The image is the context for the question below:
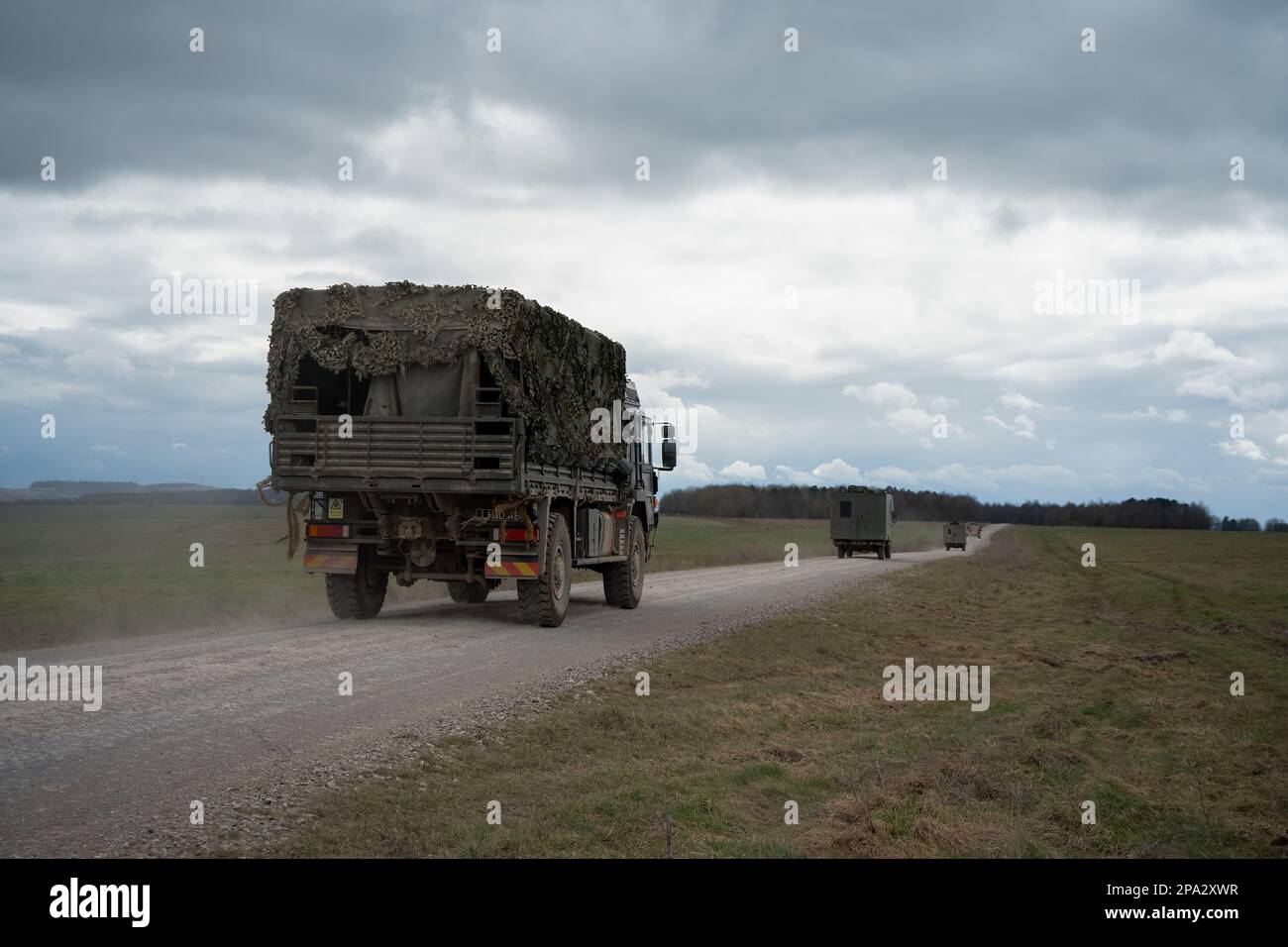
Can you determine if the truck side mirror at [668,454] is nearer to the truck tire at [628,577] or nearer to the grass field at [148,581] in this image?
the truck tire at [628,577]

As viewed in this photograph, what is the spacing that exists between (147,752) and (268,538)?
47.2m

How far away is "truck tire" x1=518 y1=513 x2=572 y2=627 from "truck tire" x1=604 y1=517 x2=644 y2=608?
372cm

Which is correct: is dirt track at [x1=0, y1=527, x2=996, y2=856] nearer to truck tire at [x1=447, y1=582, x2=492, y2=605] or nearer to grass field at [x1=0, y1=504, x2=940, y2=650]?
truck tire at [x1=447, y1=582, x2=492, y2=605]

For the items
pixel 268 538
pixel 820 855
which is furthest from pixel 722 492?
pixel 820 855

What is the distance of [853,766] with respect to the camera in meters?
9.32

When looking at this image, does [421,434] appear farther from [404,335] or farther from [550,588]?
[550,588]

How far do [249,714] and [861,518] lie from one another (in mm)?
49409

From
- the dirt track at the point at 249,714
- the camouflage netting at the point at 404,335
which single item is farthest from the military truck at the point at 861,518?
the camouflage netting at the point at 404,335

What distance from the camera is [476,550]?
52.2ft

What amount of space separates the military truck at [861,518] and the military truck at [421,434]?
41.4 m

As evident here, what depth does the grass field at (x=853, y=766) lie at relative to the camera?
6.82 meters

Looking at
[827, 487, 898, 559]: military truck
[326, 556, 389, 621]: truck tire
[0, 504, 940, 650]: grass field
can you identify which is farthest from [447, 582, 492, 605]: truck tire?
[827, 487, 898, 559]: military truck
